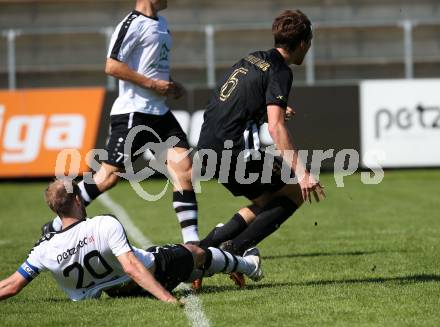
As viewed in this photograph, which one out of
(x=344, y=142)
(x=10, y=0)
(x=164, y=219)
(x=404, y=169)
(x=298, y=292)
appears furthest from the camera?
(x=10, y=0)

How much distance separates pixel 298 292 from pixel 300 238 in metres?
3.44

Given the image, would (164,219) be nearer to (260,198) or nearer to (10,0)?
(260,198)

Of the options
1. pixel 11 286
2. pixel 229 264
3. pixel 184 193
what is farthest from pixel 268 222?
pixel 11 286

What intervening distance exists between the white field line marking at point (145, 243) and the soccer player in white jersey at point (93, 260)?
15cm

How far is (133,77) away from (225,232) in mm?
1574

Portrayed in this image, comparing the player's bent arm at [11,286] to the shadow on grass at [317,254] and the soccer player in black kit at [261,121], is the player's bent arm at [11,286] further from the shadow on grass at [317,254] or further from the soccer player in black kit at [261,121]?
the shadow on grass at [317,254]

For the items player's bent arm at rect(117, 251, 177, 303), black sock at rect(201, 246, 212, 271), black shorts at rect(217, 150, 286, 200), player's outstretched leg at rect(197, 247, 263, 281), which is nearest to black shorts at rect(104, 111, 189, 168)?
black shorts at rect(217, 150, 286, 200)

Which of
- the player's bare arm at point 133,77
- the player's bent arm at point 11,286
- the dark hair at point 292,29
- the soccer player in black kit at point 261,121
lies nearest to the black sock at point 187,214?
the soccer player in black kit at point 261,121

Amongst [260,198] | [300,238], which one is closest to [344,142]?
[300,238]

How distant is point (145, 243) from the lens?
9.63m

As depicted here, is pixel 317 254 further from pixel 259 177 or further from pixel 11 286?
pixel 11 286

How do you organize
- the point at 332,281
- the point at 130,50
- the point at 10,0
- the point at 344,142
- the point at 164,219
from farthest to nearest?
1. the point at 10,0
2. the point at 344,142
3. the point at 164,219
4. the point at 130,50
5. the point at 332,281

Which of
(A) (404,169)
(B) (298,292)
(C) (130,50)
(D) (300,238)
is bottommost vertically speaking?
(A) (404,169)

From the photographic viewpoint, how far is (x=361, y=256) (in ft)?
27.7
